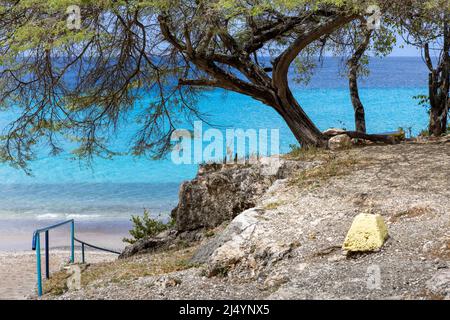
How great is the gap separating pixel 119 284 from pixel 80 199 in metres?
21.8

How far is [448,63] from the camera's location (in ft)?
46.3

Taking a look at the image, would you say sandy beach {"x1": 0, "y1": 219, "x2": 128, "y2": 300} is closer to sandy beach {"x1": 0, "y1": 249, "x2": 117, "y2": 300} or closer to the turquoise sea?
sandy beach {"x1": 0, "y1": 249, "x2": 117, "y2": 300}

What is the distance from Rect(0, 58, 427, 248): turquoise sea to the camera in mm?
25781

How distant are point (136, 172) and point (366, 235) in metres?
25.9

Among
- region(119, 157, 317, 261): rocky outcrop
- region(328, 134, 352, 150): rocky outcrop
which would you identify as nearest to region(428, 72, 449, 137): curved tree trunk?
region(328, 134, 352, 150): rocky outcrop

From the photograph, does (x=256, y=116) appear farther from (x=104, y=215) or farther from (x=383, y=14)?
(x=383, y=14)

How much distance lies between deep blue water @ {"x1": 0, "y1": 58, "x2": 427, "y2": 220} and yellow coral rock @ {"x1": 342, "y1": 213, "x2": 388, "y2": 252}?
30.6 ft

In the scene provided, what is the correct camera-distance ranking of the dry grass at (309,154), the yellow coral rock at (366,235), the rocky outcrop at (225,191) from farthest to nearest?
the dry grass at (309,154)
the rocky outcrop at (225,191)
the yellow coral rock at (366,235)

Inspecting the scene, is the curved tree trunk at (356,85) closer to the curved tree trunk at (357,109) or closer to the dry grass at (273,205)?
the curved tree trunk at (357,109)

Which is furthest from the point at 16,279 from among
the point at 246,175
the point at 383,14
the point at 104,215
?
the point at 104,215

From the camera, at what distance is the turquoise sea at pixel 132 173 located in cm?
2578

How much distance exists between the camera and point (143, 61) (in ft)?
46.5

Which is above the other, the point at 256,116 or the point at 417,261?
the point at 256,116

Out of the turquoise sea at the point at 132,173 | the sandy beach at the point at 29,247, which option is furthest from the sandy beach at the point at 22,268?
the turquoise sea at the point at 132,173
